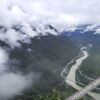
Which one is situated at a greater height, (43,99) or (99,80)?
(99,80)

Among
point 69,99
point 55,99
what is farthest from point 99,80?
point 55,99

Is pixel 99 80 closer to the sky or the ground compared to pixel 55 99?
closer to the sky

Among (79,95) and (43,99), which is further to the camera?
(79,95)

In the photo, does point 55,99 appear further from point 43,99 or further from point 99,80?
point 99,80

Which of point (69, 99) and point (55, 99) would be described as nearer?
point (55, 99)

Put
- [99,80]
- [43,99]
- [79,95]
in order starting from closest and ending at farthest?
[43,99]
[79,95]
[99,80]

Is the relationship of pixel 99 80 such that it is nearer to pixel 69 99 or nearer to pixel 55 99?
pixel 69 99

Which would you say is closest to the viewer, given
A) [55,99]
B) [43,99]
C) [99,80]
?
[55,99]

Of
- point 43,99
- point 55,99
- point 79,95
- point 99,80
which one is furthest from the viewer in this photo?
point 99,80

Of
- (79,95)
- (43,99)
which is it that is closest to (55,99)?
(43,99)
